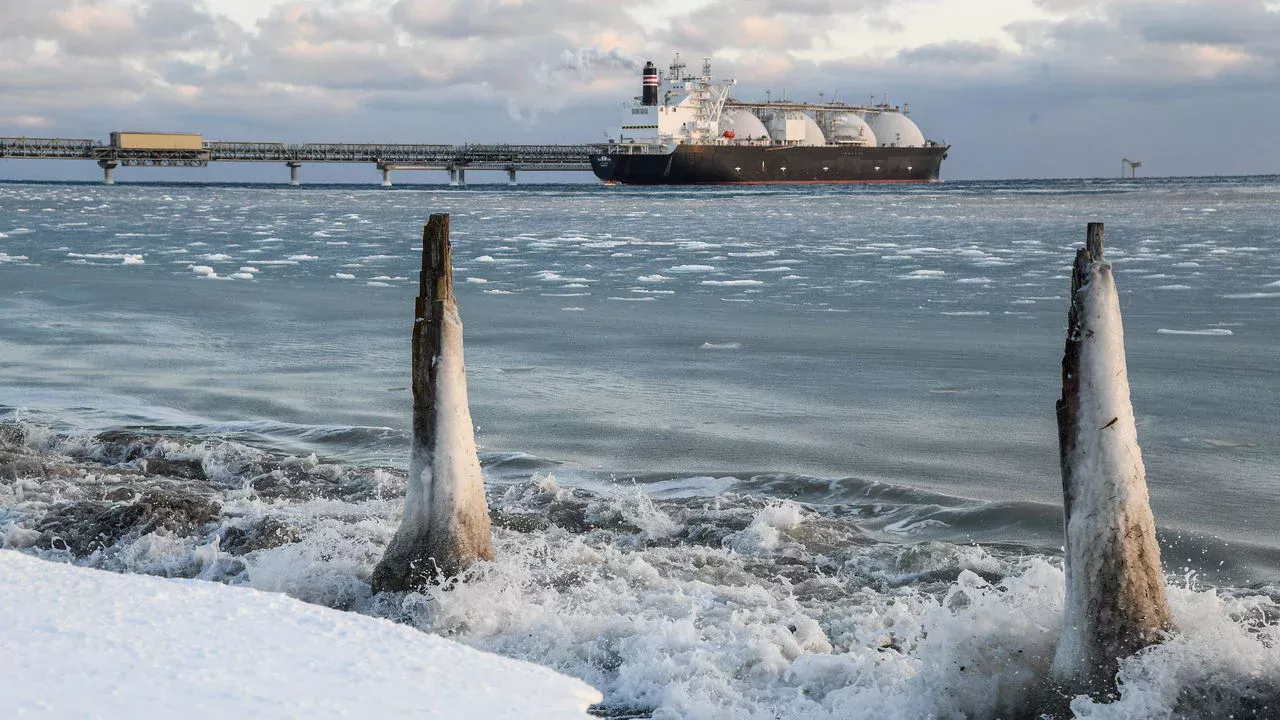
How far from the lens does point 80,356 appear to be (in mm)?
13445

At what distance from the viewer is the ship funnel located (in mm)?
98875

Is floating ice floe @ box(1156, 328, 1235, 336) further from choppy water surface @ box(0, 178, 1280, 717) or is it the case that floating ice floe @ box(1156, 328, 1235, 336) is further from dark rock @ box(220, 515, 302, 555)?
dark rock @ box(220, 515, 302, 555)

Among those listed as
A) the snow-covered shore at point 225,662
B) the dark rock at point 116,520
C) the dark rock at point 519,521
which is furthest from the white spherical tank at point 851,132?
the snow-covered shore at point 225,662

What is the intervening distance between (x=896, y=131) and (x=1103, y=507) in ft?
371

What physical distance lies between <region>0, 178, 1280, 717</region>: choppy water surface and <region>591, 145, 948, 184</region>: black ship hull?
74314 millimetres

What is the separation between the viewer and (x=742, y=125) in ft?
331

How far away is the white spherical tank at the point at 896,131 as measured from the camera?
112812mm

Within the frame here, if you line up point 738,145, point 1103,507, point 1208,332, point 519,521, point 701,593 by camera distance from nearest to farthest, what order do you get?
point 1103,507, point 701,593, point 519,521, point 1208,332, point 738,145

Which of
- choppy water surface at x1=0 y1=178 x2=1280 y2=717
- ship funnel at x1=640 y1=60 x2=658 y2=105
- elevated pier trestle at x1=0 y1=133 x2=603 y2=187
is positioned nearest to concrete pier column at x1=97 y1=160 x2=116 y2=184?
elevated pier trestle at x1=0 y1=133 x2=603 y2=187

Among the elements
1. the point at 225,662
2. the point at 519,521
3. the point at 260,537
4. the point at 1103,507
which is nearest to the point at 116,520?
the point at 260,537

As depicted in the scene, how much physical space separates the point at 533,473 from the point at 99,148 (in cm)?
10462

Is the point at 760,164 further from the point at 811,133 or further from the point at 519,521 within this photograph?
the point at 519,521

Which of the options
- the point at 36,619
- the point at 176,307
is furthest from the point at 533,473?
the point at 176,307

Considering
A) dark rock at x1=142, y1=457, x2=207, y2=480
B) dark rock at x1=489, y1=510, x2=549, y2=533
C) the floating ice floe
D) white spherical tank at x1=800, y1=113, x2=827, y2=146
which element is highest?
white spherical tank at x1=800, y1=113, x2=827, y2=146
